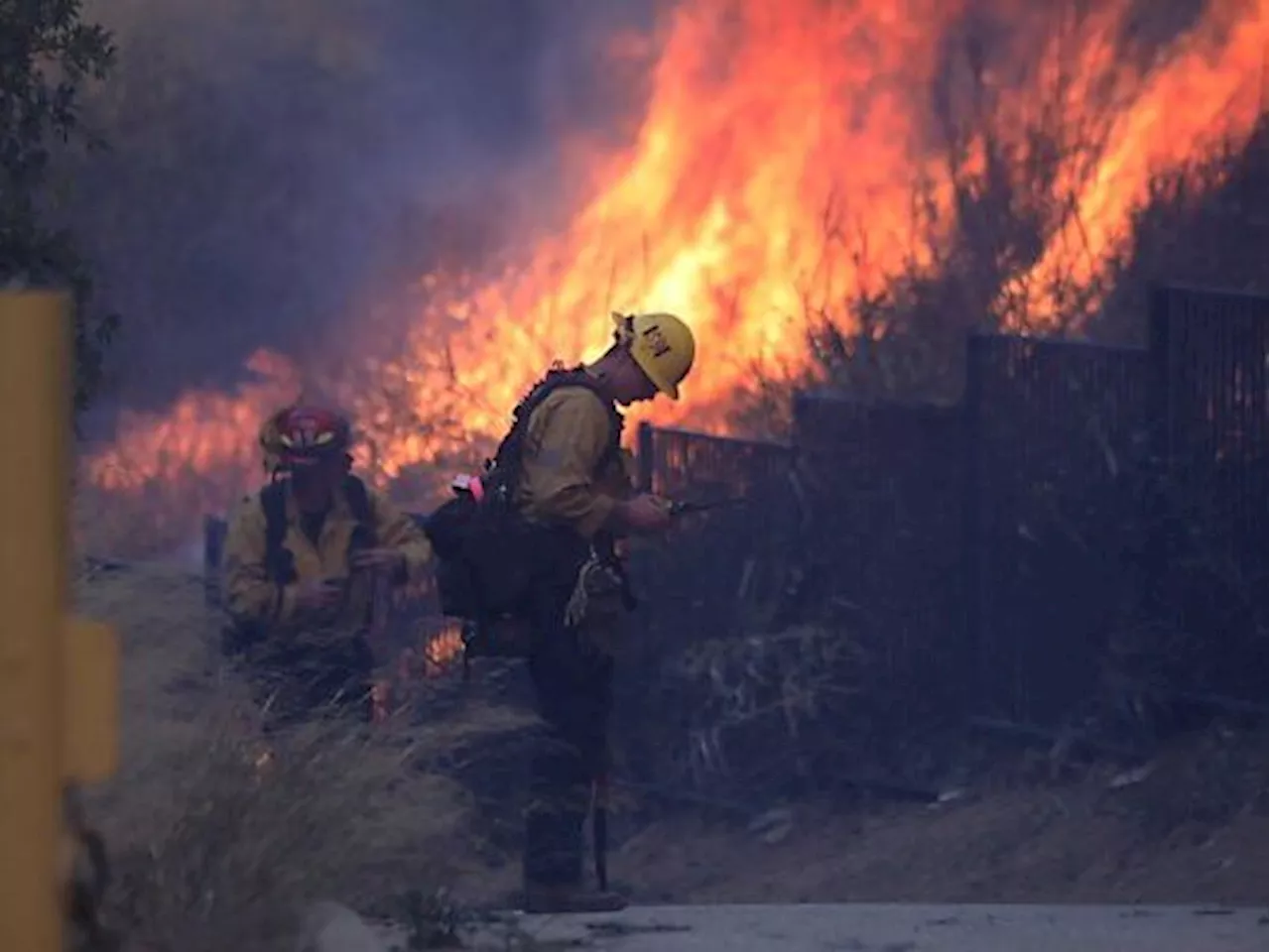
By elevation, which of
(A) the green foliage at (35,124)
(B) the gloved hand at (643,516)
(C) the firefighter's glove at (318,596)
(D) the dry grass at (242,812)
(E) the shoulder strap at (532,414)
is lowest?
(D) the dry grass at (242,812)

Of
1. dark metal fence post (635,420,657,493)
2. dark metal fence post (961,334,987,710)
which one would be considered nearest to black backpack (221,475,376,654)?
dark metal fence post (961,334,987,710)

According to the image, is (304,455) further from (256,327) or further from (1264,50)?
(256,327)

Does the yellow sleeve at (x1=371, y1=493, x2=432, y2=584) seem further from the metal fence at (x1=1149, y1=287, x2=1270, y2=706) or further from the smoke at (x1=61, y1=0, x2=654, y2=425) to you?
the smoke at (x1=61, y1=0, x2=654, y2=425)

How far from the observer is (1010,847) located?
9875 millimetres

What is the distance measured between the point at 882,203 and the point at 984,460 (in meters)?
4.14

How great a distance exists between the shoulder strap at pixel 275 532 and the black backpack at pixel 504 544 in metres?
1.01

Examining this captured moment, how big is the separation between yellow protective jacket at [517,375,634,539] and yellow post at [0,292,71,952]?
4.66 meters

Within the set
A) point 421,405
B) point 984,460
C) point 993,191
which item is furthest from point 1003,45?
point 984,460

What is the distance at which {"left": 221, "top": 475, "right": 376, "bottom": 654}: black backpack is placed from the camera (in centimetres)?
818

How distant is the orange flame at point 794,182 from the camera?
1392 cm

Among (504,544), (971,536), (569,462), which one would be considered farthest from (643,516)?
(971,536)

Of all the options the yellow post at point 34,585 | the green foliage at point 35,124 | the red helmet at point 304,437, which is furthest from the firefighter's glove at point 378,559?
the yellow post at point 34,585

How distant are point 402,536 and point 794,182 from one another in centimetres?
715

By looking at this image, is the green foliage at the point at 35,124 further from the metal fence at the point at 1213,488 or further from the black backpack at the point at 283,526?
the metal fence at the point at 1213,488
